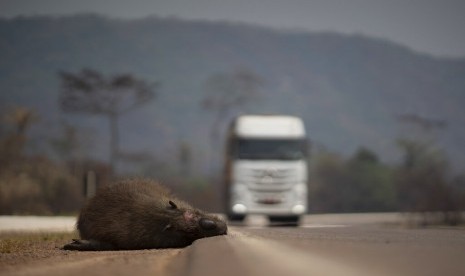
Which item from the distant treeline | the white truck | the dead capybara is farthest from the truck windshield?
the dead capybara

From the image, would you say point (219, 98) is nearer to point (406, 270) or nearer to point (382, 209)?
point (382, 209)

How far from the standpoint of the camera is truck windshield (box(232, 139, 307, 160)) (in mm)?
22750

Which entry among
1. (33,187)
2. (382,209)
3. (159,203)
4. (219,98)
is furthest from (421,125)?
(159,203)

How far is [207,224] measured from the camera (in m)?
8.53

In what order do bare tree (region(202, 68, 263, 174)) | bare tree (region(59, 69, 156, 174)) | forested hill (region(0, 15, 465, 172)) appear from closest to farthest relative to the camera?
bare tree (region(59, 69, 156, 174)) < bare tree (region(202, 68, 263, 174)) < forested hill (region(0, 15, 465, 172))

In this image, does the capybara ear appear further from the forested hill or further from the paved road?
the forested hill

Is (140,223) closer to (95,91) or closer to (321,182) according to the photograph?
(321,182)

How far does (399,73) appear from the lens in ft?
593

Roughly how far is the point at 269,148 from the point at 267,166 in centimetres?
49

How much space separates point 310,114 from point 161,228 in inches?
5922

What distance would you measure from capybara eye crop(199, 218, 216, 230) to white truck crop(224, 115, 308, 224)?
14219 millimetres

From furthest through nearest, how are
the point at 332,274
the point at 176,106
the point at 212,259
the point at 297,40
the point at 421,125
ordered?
1. the point at 297,40
2. the point at 176,106
3. the point at 421,125
4. the point at 212,259
5. the point at 332,274

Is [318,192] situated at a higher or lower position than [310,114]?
lower

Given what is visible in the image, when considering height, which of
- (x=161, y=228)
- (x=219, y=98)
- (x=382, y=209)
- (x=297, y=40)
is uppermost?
(x=297, y=40)
